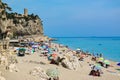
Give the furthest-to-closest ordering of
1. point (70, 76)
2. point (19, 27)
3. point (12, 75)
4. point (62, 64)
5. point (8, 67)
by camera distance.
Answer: point (19, 27) < point (62, 64) < point (70, 76) < point (8, 67) < point (12, 75)

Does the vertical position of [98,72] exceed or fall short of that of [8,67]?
it falls short

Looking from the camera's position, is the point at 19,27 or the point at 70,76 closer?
the point at 70,76

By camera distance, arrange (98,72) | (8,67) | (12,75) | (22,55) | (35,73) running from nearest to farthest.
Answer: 1. (12,75)
2. (8,67)
3. (35,73)
4. (98,72)
5. (22,55)

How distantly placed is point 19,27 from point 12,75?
85.4 m

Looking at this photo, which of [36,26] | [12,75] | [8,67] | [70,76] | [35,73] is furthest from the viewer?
[36,26]

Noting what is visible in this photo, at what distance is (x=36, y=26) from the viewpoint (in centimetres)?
10688

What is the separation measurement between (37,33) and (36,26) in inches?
126

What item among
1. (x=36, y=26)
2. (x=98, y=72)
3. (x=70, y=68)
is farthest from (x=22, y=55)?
(x=36, y=26)

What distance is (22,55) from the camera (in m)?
31.3

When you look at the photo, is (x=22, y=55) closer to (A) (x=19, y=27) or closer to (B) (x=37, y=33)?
(A) (x=19, y=27)

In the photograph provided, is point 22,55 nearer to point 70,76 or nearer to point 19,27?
point 70,76

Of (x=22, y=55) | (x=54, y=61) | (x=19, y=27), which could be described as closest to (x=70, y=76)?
(x=54, y=61)

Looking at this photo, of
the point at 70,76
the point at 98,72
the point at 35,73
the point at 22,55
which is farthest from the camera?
the point at 22,55

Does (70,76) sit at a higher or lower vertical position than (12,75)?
lower
